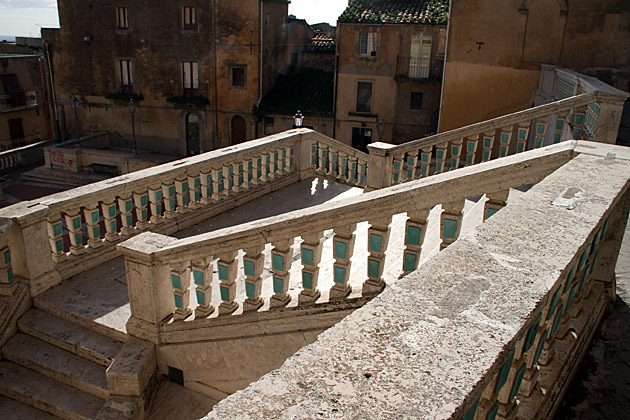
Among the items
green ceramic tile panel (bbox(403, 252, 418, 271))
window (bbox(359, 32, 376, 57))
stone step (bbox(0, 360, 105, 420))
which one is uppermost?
window (bbox(359, 32, 376, 57))

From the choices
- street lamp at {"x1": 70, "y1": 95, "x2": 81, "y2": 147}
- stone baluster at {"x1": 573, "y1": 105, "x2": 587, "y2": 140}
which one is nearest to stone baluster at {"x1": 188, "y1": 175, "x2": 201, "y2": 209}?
stone baluster at {"x1": 573, "y1": 105, "x2": 587, "y2": 140}

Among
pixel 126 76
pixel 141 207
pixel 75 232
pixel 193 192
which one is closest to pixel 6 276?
pixel 75 232

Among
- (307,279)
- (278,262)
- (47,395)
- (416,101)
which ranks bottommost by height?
(47,395)

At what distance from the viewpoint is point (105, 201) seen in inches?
245

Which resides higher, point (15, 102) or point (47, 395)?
point (47, 395)

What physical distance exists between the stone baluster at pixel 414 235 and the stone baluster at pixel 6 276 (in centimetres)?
418

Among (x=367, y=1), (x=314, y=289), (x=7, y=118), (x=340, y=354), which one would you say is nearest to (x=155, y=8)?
(x=367, y=1)

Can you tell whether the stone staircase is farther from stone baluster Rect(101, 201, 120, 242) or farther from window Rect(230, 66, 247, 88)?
window Rect(230, 66, 247, 88)

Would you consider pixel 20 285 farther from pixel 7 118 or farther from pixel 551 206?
pixel 7 118

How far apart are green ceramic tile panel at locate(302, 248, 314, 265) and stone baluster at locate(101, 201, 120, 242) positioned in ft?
10.3

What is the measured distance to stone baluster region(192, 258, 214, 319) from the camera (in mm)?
4664

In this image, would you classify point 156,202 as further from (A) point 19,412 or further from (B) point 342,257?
(B) point 342,257

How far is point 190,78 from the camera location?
1148 inches

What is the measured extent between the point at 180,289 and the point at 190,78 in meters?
26.2
